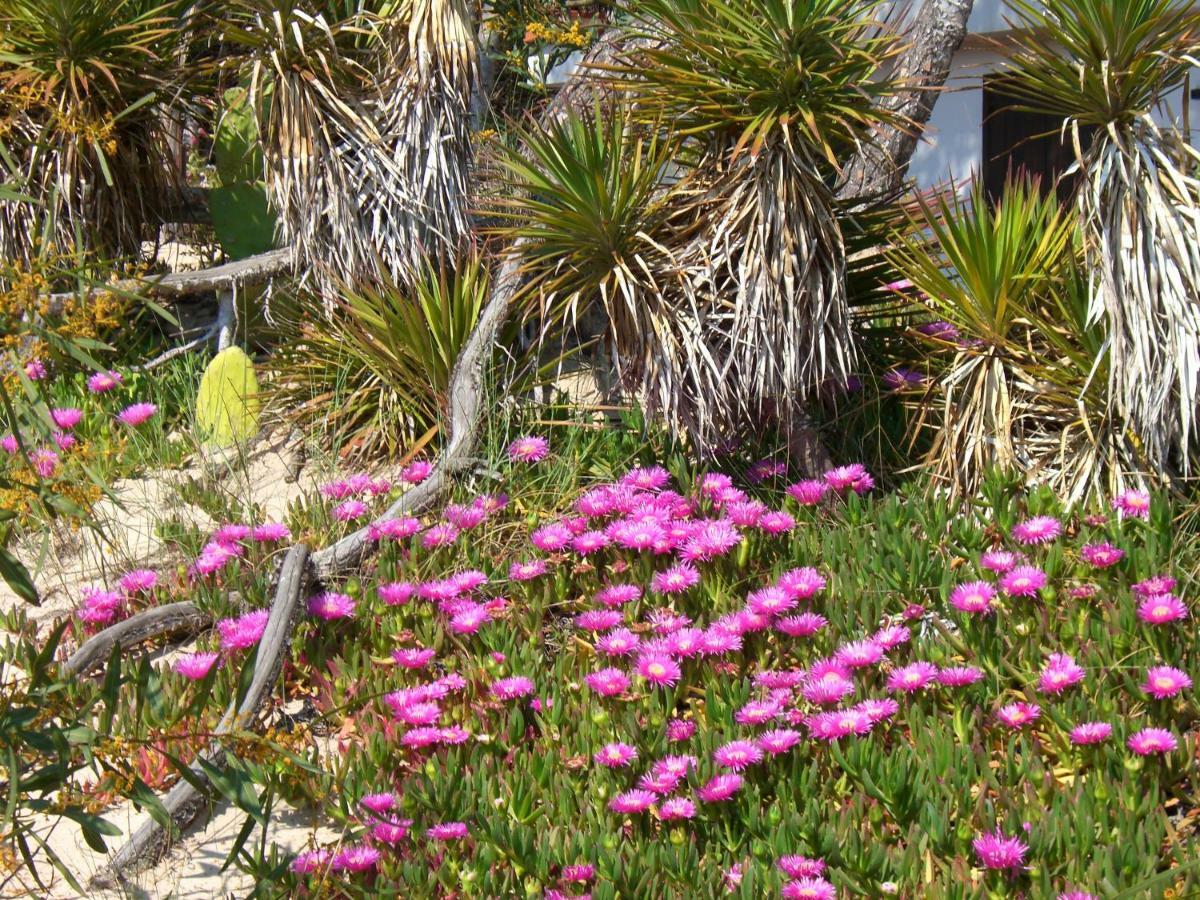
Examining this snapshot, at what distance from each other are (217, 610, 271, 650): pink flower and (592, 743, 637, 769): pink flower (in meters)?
1.06

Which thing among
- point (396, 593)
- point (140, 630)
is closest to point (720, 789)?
point (396, 593)

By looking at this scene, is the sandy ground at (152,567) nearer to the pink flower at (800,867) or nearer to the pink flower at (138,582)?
the pink flower at (138,582)

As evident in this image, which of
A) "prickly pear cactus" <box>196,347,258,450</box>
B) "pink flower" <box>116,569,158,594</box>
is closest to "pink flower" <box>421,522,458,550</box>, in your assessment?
"pink flower" <box>116,569,158,594</box>

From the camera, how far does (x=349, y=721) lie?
12.5 feet

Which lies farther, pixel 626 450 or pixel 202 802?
pixel 626 450

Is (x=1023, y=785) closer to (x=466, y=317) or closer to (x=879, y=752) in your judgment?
(x=879, y=752)

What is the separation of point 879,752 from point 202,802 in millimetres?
1582

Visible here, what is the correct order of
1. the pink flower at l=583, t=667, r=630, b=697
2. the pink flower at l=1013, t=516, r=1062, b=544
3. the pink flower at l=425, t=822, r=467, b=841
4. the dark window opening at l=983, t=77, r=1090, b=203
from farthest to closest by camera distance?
the dark window opening at l=983, t=77, r=1090, b=203
the pink flower at l=1013, t=516, r=1062, b=544
the pink flower at l=583, t=667, r=630, b=697
the pink flower at l=425, t=822, r=467, b=841

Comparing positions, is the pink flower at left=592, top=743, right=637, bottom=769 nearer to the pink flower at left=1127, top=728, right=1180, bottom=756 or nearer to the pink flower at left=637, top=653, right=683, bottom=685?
the pink flower at left=637, top=653, right=683, bottom=685

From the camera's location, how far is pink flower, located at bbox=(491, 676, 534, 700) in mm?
3549

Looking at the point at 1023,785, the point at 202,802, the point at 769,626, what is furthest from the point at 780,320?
the point at 202,802

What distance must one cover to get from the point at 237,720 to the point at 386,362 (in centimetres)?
264

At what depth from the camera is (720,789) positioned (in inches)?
120

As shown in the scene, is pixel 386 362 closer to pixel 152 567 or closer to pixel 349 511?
pixel 349 511
